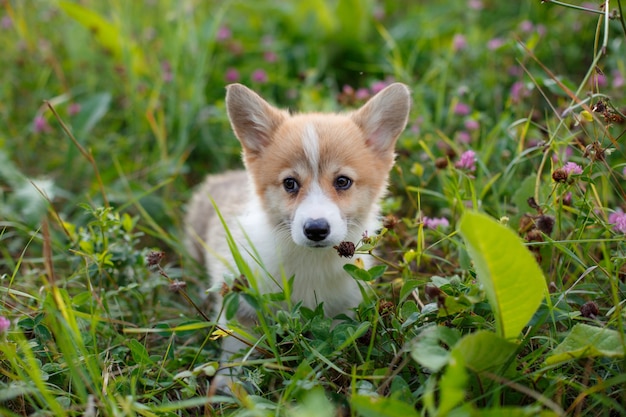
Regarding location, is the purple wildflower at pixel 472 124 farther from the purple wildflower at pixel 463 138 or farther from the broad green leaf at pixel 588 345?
the broad green leaf at pixel 588 345

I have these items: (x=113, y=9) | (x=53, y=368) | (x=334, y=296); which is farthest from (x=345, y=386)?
(x=113, y=9)

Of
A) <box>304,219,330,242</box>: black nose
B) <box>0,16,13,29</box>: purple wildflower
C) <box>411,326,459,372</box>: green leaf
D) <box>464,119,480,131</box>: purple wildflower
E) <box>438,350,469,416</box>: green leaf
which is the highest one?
<box>0,16,13,29</box>: purple wildflower

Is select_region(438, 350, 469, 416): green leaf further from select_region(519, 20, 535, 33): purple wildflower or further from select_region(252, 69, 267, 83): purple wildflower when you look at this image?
select_region(519, 20, 535, 33): purple wildflower

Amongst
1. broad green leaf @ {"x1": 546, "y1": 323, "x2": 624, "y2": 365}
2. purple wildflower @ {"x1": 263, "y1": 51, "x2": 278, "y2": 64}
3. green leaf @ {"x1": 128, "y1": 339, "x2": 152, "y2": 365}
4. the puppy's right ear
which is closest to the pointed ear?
the puppy's right ear

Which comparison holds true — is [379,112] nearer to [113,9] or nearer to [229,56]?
[229,56]

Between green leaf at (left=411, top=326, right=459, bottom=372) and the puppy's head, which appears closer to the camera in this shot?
green leaf at (left=411, top=326, right=459, bottom=372)

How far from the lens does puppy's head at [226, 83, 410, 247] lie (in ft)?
9.09

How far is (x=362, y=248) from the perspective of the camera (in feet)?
7.95

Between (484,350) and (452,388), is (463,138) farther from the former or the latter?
(452,388)

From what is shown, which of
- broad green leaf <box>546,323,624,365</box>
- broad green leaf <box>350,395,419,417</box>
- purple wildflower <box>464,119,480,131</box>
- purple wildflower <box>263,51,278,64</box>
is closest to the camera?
broad green leaf <box>350,395,419,417</box>

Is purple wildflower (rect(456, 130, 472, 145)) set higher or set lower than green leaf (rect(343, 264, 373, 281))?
higher

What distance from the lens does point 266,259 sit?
2977 mm

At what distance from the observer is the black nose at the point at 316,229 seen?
2.59 metres

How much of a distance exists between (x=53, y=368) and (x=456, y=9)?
4.72 meters
